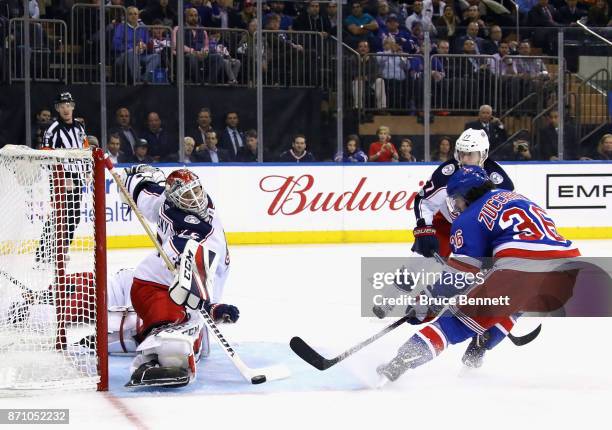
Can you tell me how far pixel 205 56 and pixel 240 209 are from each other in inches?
53.7

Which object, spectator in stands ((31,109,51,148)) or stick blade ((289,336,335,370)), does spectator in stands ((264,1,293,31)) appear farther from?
stick blade ((289,336,335,370))

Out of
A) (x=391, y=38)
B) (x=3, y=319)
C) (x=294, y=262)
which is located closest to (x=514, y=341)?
(x=3, y=319)

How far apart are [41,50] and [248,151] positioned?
6.30ft

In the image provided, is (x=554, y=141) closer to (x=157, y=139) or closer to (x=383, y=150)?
(x=383, y=150)

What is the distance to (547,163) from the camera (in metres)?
10.7

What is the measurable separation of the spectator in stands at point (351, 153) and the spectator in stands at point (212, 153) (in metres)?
1.03

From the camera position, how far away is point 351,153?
10.4 metres

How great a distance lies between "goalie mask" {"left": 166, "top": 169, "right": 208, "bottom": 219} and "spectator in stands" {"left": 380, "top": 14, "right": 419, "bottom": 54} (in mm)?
6977

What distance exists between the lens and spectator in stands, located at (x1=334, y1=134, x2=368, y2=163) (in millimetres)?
10367

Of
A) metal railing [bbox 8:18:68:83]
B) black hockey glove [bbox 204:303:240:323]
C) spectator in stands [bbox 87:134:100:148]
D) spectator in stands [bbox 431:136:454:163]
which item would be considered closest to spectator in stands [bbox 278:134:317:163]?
spectator in stands [bbox 431:136:454:163]

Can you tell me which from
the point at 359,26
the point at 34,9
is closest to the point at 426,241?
the point at 34,9

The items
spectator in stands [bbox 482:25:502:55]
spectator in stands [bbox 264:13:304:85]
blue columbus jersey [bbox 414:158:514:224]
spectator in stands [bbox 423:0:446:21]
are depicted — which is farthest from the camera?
spectator in stands [bbox 423:0:446:21]

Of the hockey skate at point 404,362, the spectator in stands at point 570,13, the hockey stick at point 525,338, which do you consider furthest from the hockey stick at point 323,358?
the spectator in stands at point 570,13

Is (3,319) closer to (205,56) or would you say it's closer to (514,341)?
(514,341)
